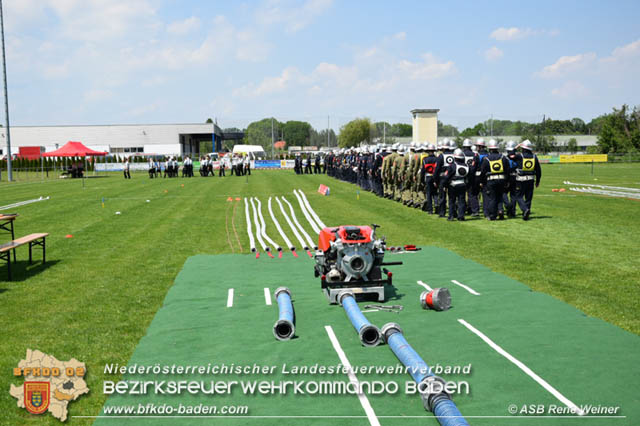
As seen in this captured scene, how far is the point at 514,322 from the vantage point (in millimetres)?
7539

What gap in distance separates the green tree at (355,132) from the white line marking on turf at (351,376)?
94.1 m

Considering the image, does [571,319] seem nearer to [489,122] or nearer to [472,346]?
[472,346]

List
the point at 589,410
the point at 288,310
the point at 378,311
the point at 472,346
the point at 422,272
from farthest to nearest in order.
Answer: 1. the point at 422,272
2. the point at 378,311
3. the point at 288,310
4. the point at 472,346
5. the point at 589,410

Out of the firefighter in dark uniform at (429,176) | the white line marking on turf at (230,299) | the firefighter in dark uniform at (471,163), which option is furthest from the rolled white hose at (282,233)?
the firefighter in dark uniform at (471,163)

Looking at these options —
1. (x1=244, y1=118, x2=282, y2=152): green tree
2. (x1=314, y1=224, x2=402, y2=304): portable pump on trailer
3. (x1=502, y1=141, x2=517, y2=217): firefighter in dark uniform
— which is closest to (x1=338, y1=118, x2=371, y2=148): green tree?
(x1=244, y1=118, x2=282, y2=152): green tree

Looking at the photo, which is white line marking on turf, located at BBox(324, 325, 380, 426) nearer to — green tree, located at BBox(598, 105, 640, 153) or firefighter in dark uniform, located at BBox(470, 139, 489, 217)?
firefighter in dark uniform, located at BBox(470, 139, 489, 217)

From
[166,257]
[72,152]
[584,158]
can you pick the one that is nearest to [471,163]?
[166,257]

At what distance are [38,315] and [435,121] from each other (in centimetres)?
5190

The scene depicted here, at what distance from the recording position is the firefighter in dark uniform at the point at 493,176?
17047 millimetres

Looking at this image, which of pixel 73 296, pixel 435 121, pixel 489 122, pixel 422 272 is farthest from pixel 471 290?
pixel 489 122

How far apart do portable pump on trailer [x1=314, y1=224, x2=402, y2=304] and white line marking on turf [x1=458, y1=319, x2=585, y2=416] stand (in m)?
1.57

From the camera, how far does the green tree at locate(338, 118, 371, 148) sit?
101 m

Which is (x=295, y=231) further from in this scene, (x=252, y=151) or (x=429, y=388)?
(x=252, y=151)

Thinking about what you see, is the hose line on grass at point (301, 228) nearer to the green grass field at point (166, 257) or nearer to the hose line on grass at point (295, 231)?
the hose line on grass at point (295, 231)
